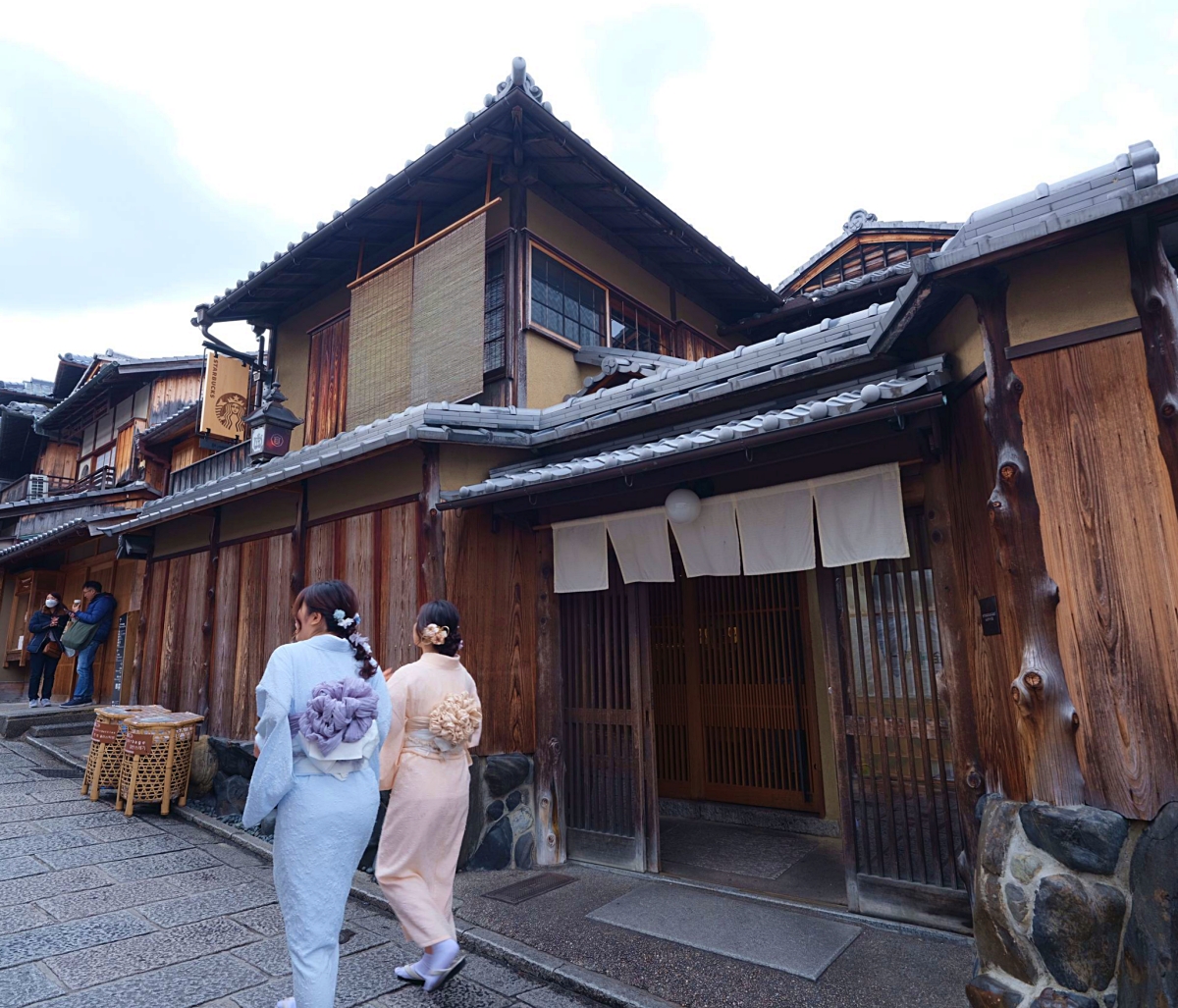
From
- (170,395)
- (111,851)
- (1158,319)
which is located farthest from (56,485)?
(1158,319)

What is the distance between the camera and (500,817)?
21.1 feet

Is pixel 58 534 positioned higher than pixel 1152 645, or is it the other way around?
pixel 58 534

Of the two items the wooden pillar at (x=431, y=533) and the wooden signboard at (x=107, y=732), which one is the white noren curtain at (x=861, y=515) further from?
the wooden signboard at (x=107, y=732)

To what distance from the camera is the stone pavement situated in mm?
4051

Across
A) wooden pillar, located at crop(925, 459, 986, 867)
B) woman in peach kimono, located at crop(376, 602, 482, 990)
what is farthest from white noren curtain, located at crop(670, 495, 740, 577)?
woman in peach kimono, located at crop(376, 602, 482, 990)

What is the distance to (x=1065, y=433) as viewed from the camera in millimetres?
3773

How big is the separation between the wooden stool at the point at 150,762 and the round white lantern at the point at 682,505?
6.29m

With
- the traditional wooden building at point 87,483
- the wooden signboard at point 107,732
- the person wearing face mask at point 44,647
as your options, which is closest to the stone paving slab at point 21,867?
the wooden signboard at point 107,732

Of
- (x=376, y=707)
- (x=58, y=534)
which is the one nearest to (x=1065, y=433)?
(x=376, y=707)

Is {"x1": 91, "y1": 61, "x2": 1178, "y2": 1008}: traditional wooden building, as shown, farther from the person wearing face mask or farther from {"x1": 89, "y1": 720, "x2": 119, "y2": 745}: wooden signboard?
the person wearing face mask

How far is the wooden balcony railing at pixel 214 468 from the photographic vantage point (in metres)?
11.2

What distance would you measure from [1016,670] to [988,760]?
31.8 inches

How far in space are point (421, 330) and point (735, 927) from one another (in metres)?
7.38

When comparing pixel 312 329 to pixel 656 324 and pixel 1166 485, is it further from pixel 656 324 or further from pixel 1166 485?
pixel 1166 485
